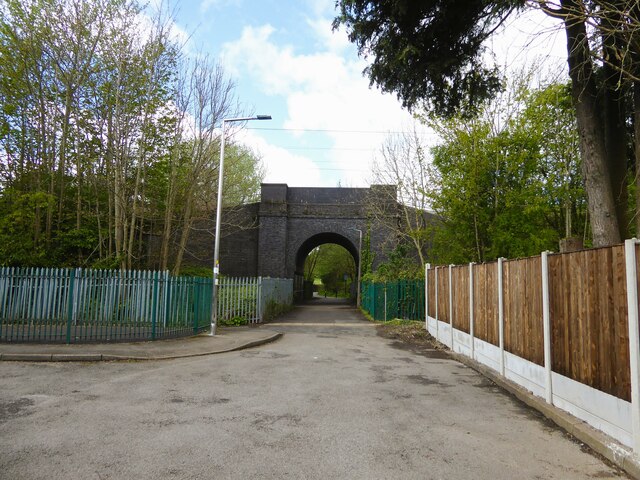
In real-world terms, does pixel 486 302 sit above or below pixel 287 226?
below

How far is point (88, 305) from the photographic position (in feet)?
36.2

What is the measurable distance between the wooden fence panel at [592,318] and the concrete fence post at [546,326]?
0.07 metres

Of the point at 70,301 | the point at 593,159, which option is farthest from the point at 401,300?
the point at 70,301

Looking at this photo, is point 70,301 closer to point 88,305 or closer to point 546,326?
point 88,305

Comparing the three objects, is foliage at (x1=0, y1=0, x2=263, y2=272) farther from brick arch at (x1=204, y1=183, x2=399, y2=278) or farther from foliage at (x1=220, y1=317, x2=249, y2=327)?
brick arch at (x1=204, y1=183, x2=399, y2=278)

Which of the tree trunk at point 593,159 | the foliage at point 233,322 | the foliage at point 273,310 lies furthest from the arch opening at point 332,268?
the tree trunk at point 593,159

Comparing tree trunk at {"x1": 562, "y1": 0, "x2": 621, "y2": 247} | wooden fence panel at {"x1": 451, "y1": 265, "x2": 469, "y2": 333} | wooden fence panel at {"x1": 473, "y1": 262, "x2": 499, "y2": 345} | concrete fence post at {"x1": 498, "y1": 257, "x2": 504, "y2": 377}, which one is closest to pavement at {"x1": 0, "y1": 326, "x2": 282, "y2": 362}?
wooden fence panel at {"x1": 451, "y1": 265, "x2": 469, "y2": 333}

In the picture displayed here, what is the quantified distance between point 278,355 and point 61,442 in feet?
21.0

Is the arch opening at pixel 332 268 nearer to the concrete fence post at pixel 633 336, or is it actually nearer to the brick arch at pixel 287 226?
the brick arch at pixel 287 226

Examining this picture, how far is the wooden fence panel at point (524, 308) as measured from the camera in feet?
20.6

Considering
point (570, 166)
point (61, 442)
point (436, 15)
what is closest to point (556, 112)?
point (570, 166)

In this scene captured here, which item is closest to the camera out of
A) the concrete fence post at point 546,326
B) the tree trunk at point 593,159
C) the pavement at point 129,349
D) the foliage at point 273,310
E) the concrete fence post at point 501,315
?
the concrete fence post at point 546,326

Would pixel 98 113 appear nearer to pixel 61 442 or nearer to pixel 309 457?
pixel 61 442

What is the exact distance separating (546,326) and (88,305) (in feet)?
33.2
